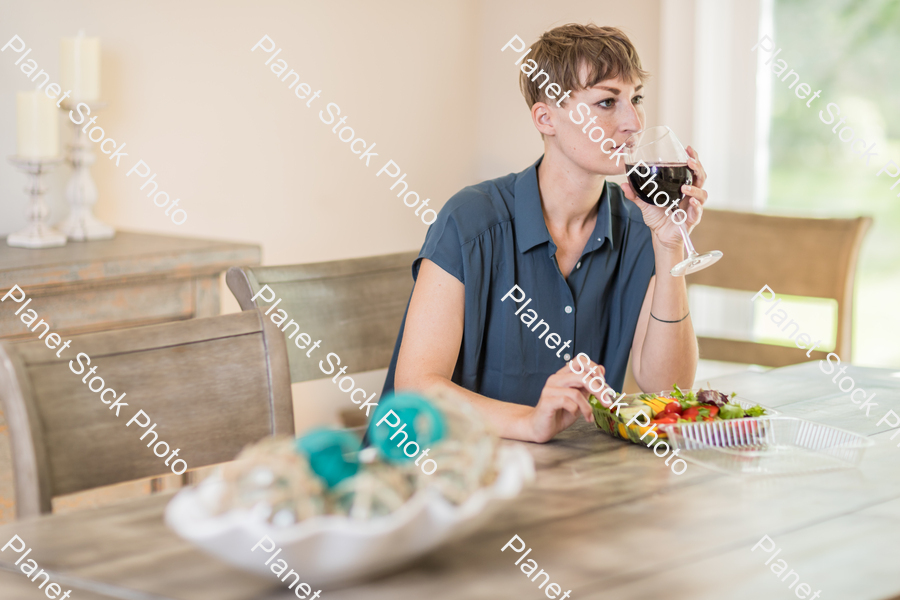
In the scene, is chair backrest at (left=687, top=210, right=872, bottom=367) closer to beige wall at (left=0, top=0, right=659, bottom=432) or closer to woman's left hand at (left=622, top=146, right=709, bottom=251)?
woman's left hand at (left=622, top=146, right=709, bottom=251)

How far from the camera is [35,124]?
6.78 ft

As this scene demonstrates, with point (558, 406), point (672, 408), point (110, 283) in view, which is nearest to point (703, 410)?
point (672, 408)

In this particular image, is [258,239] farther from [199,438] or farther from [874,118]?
[874,118]

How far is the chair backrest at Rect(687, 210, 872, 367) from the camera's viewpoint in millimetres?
2316

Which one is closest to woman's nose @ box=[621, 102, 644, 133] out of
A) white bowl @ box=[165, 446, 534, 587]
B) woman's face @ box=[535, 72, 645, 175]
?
woman's face @ box=[535, 72, 645, 175]

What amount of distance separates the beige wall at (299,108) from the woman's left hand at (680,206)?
1568 millimetres

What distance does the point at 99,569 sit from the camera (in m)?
0.77

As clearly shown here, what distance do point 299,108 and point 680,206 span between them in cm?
174

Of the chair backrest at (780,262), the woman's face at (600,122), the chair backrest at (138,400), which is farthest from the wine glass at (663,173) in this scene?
the chair backrest at (780,262)

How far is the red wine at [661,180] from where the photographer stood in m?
1.42

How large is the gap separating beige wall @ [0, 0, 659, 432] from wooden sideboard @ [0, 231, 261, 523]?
0.44m

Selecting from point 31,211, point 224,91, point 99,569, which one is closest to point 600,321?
point 99,569

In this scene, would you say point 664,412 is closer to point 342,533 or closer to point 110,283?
point 342,533

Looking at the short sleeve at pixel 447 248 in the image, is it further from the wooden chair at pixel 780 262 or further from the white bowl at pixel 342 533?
the wooden chair at pixel 780 262
